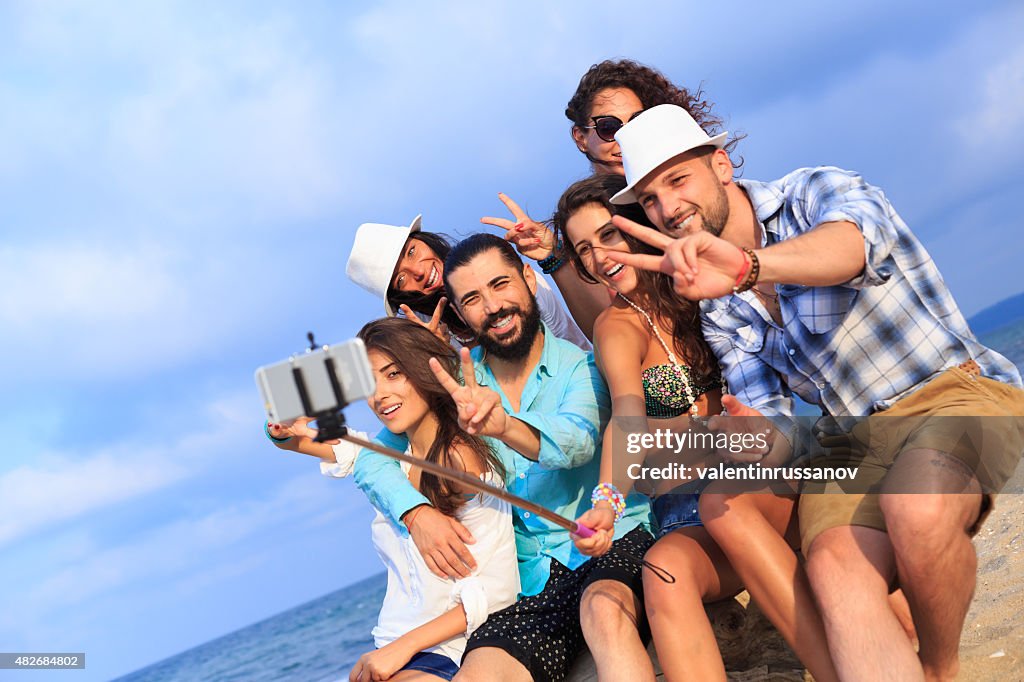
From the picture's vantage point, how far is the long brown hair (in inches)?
174

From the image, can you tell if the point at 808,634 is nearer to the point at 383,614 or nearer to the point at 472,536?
the point at 472,536

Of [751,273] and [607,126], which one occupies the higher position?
[607,126]

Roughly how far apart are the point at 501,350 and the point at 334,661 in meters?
15.7

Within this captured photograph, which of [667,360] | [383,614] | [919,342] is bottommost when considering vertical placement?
[383,614]

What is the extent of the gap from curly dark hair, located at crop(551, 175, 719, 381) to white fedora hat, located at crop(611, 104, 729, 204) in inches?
10.6

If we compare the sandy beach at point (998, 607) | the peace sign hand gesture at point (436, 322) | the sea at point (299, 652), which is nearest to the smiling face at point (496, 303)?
the peace sign hand gesture at point (436, 322)

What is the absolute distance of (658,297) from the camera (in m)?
4.14

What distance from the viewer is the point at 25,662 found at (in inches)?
216

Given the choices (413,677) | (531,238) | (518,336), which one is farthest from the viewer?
(531,238)

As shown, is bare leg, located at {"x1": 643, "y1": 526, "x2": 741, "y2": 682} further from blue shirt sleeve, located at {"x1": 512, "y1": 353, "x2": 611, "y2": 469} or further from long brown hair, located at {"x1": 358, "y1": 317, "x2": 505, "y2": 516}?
long brown hair, located at {"x1": 358, "y1": 317, "x2": 505, "y2": 516}

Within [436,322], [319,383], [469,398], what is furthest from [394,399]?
[319,383]

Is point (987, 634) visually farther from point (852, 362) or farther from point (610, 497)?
point (610, 497)

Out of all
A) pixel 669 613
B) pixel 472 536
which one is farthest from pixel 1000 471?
pixel 472 536

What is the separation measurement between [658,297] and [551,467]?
2.92ft
